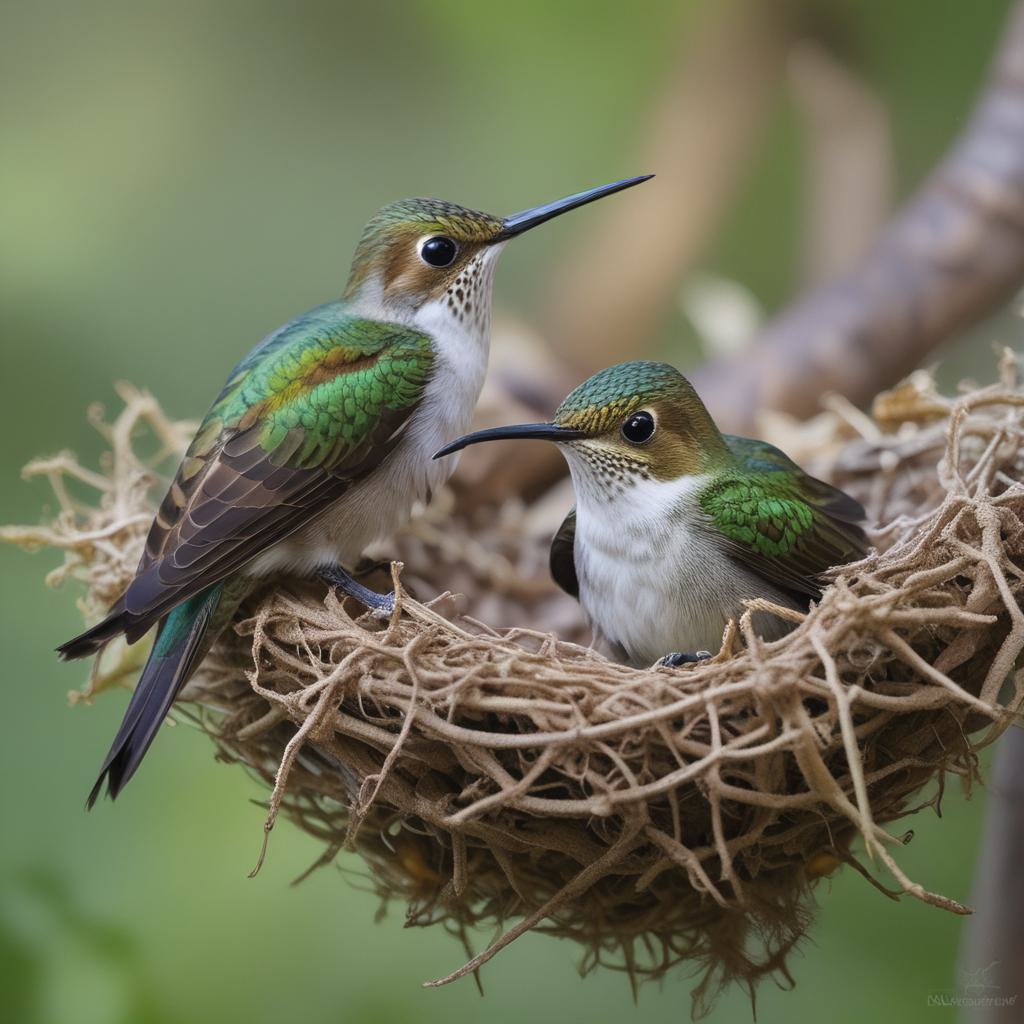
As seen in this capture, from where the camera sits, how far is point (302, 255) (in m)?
5.36

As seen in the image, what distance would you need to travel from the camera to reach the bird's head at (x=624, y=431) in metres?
2.12

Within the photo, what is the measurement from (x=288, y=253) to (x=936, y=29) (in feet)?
9.27

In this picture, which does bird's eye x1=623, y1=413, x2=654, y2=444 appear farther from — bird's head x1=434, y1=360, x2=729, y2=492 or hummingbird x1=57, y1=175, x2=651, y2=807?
hummingbird x1=57, y1=175, x2=651, y2=807

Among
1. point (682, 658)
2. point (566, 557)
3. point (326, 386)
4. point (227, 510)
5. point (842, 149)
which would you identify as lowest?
point (682, 658)

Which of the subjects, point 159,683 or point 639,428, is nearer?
point 159,683

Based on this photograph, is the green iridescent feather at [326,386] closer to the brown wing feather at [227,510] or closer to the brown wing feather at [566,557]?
the brown wing feather at [227,510]

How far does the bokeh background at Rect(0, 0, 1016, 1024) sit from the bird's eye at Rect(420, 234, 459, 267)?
1.19 meters

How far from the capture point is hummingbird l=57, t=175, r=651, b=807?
199cm

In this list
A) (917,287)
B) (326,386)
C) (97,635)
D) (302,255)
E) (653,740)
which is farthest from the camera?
(302,255)

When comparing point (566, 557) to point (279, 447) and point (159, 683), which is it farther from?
point (159, 683)

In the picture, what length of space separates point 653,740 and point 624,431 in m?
0.62

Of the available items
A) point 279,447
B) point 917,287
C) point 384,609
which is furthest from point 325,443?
point 917,287

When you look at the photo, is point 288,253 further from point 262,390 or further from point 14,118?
point 262,390

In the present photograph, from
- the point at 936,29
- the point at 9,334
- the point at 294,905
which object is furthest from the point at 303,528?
the point at 936,29
